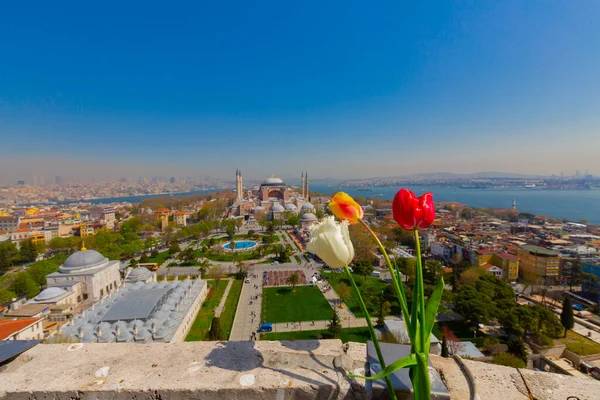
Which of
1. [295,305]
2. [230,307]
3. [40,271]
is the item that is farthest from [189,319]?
[40,271]

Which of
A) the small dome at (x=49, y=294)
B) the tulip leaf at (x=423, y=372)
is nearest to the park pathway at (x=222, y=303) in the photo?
the small dome at (x=49, y=294)

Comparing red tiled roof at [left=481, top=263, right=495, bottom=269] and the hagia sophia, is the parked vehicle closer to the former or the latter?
red tiled roof at [left=481, top=263, right=495, bottom=269]

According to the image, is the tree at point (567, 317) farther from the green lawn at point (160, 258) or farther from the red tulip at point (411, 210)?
the green lawn at point (160, 258)

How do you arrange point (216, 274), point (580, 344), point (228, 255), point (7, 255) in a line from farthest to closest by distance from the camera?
1. point (228, 255)
2. point (7, 255)
3. point (216, 274)
4. point (580, 344)

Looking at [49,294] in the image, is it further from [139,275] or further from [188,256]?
[188,256]

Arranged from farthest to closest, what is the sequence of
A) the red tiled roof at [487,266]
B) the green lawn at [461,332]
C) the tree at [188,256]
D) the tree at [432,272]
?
the tree at [188,256] < the red tiled roof at [487,266] < the tree at [432,272] < the green lawn at [461,332]

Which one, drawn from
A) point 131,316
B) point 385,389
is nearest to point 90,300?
point 131,316
